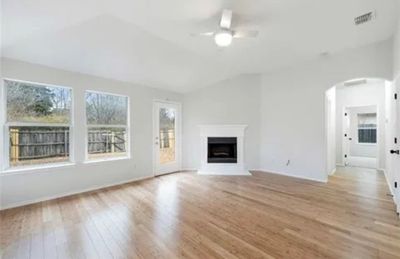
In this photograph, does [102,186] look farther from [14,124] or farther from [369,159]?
[369,159]

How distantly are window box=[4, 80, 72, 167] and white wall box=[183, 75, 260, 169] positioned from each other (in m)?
3.21

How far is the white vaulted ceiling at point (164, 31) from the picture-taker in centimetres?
272

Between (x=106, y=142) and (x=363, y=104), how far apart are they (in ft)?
25.7

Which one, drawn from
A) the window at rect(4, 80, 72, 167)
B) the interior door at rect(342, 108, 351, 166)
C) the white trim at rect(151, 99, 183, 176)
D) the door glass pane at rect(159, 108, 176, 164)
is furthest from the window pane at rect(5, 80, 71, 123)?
the interior door at rect(342, 108, 351, 166)

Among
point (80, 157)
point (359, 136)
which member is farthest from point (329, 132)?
point (80, 157)

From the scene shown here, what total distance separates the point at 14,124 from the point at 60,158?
0.95 meters

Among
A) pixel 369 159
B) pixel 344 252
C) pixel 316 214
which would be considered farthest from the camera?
pixel 369 159

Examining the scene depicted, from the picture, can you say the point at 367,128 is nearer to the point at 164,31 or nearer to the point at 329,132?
the point at 329,132

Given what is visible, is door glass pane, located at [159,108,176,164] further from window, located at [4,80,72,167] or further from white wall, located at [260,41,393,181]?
white wall, located at [260,41,393,181]

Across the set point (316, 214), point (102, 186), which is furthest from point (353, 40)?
point (102, 186)

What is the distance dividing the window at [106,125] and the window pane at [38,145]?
0.48 m

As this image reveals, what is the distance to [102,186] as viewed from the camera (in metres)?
4.50

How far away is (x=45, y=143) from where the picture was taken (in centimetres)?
383

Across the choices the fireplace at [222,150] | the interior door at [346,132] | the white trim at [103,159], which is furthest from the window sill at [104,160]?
the interior door at [346,132]
